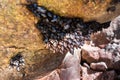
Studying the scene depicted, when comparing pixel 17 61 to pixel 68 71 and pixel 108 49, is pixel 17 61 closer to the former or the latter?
pixel 68 71

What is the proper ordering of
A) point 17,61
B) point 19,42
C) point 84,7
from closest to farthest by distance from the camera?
point 84,7 → point 19,42 → point 17,61

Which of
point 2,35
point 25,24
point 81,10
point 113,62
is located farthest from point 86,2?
point 113,62

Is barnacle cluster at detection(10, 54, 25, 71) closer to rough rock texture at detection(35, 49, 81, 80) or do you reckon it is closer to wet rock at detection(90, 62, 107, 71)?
rough rock texture at detection(35, 49, 81, 80)

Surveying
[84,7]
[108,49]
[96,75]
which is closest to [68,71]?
[96,75]

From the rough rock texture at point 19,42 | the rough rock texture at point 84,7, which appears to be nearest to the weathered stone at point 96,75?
the rough rock texture at point 19,42

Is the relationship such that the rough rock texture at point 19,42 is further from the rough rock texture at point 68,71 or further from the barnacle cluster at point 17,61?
the rough rock texture at point 68,71
